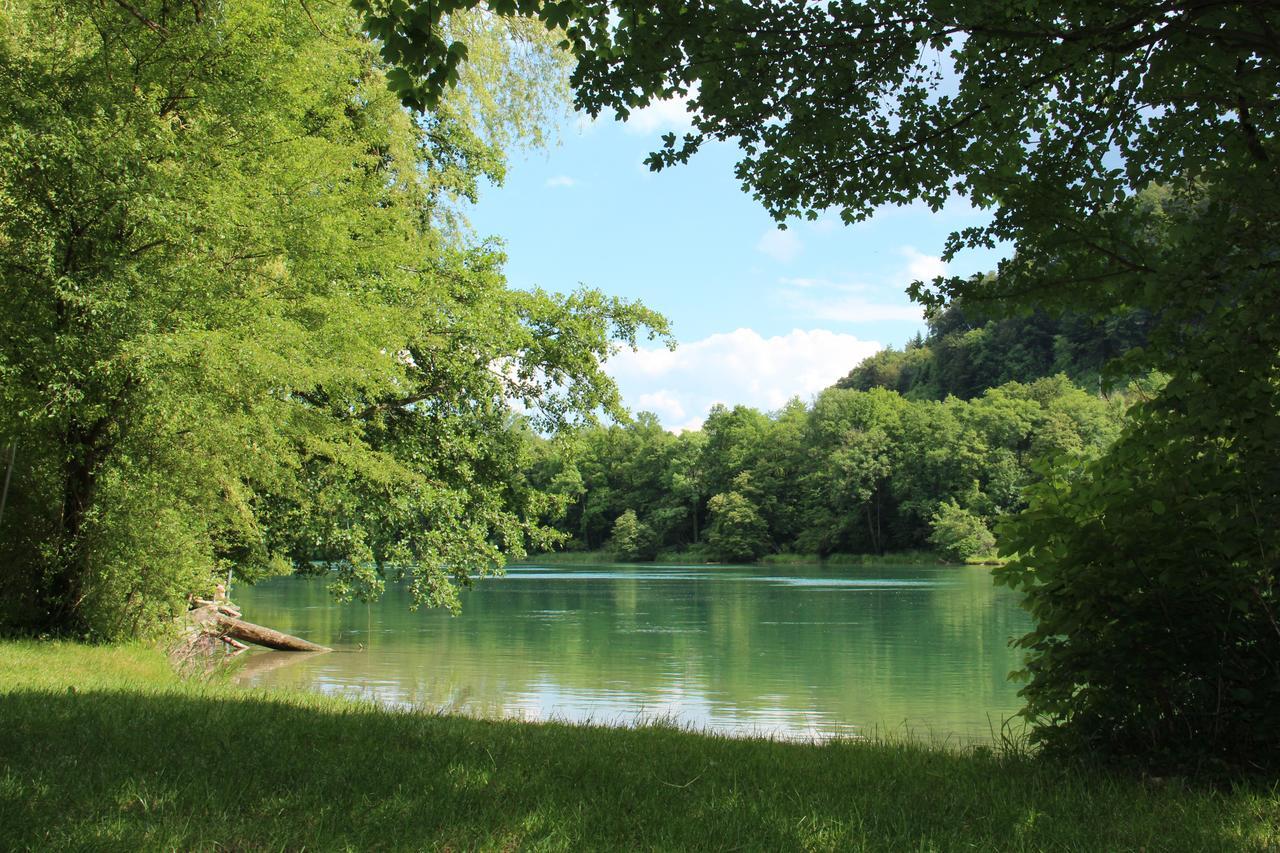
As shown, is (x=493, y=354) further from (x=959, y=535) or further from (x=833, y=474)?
(x=833, y=474)

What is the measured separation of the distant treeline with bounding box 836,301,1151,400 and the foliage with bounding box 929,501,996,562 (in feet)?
84.3

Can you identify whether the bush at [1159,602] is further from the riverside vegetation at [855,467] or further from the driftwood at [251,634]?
the riverside vegetation at [855,467]

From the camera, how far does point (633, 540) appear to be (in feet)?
342

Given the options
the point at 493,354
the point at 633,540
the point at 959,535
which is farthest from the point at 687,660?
the point at 633,540

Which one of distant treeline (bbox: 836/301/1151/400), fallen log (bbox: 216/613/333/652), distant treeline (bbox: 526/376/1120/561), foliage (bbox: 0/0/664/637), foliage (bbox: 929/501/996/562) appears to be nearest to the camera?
foliage (bbox: 0/0/664/637)

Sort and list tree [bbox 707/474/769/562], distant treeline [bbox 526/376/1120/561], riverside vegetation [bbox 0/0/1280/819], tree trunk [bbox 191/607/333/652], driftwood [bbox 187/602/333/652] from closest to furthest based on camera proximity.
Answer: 1. riverside vegetation [bbox 0/0/1280/819]
2. driftwood [bbox 187/602/333/652]
3. tree trunk [bbox 191/607/333/652]
4. distant treeline [bbox 526/376/1120/561]
5. tree [bbox 707/474/769/562]

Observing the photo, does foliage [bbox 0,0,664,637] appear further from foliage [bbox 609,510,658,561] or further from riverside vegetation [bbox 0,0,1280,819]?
foliage [bbox 609,510,658,561]

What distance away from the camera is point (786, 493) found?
9950 cm

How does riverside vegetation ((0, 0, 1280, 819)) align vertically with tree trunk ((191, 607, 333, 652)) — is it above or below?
above

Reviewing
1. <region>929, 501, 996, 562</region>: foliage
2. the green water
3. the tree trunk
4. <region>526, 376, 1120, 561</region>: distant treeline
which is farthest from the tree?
the tree trunk

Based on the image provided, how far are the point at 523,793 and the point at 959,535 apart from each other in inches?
2959

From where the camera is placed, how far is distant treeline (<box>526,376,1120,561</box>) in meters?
81.2

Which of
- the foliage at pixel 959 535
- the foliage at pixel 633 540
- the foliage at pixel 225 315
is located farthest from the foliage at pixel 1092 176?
the foliage at pixel 633 540

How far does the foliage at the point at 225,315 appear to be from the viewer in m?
9.43
